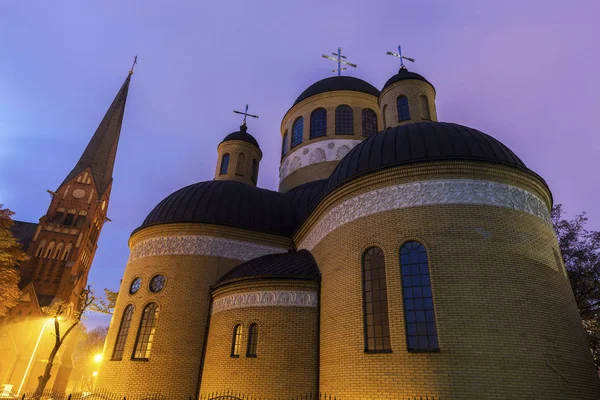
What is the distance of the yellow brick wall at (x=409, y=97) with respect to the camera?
16.2 meters

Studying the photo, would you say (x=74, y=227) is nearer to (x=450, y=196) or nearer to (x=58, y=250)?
(x=58, y=250)

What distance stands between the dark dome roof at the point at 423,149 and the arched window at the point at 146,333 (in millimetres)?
8582

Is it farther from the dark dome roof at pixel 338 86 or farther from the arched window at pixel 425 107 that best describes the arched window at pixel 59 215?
the arched window at pixel 425 107

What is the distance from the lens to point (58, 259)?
32594mm

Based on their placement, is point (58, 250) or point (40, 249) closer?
point (40, 249)

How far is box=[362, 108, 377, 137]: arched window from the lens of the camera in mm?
21031

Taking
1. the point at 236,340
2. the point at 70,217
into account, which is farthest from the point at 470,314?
the point at 70,217

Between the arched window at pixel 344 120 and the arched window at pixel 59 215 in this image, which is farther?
the arched window at pixel 59 215

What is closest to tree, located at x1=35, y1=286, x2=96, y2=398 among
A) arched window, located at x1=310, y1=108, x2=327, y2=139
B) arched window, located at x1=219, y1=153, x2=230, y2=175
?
arched window, located at x1=219, y1=153, x2=230, y2=175

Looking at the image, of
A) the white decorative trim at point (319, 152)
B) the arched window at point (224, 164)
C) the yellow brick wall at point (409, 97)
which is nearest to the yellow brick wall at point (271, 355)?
the yellow brick wall at point (409, 97)

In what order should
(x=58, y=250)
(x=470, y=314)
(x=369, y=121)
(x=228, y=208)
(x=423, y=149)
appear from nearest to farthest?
(x=470, y=314) < (x=423, y=149) < (x=228, y=208) < (x=369, y=121) < (x=58, y=250)

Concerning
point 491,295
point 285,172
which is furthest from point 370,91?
point 491,295

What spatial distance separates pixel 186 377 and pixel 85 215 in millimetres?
28623

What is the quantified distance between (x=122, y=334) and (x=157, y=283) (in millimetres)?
2380
